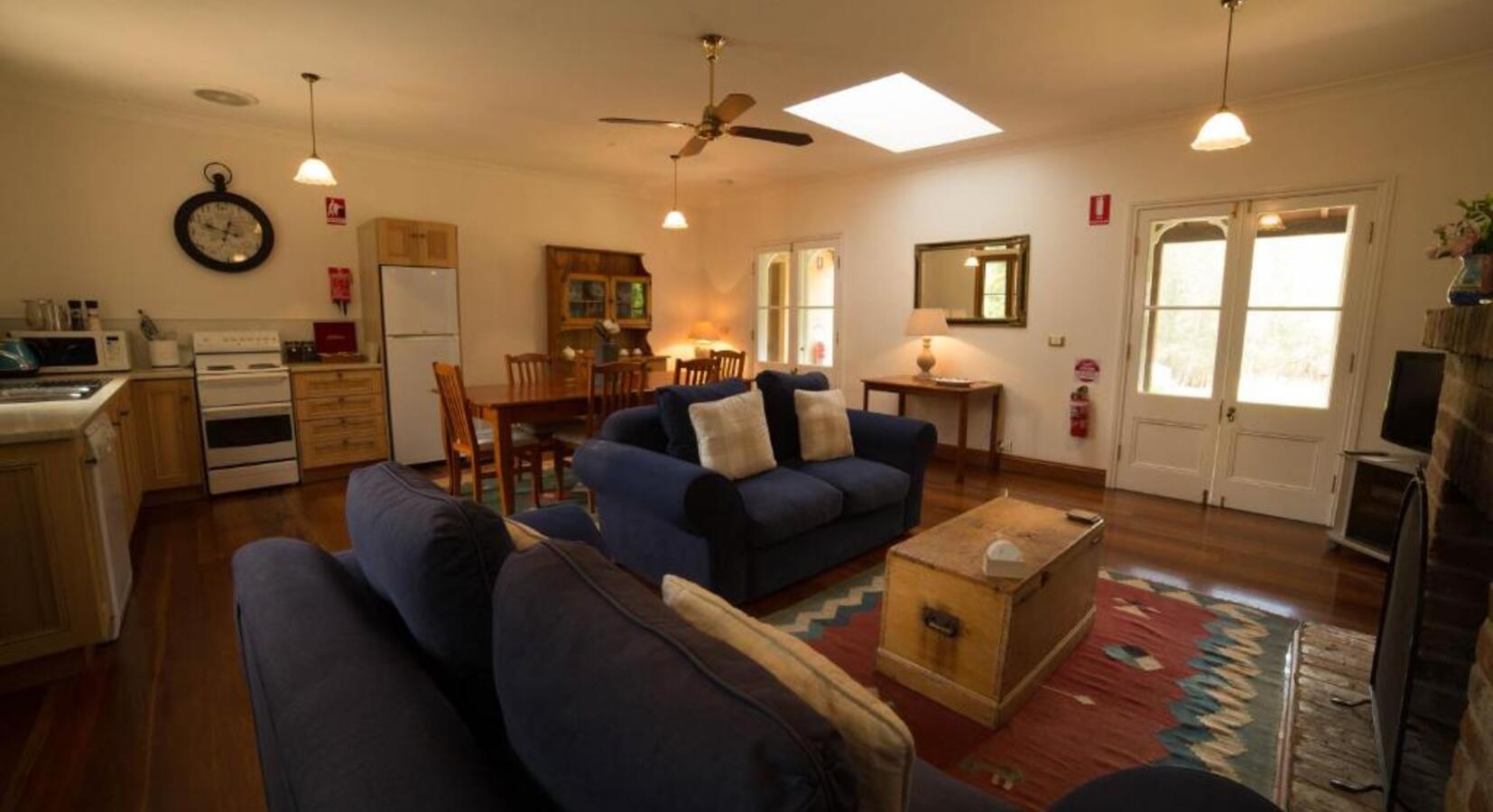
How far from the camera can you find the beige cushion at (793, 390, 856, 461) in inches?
129

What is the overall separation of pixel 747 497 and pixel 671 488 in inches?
15.9

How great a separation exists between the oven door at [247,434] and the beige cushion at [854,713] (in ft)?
15.3

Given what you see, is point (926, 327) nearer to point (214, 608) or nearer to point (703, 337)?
point (703, 337)

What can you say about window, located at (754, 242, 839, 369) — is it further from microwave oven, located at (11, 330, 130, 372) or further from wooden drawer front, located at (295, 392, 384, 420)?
microwave oven, located at (11, 330, 130, 372)

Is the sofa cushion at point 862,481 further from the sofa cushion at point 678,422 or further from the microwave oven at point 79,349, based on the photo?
the microwave oven at point 79,349

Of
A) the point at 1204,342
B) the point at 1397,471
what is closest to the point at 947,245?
the point at 1204,342

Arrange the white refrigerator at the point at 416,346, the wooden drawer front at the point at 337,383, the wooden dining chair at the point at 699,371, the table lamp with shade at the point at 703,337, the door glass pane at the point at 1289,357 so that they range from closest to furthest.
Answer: the door glass pane at the point at 1289,357 → the wooden dining chair at the point at 699,371 → the wooden drawer front at the point at 337,383 → the white refrigerator at the point at 416,346 → the table lamp with shade at the point at 703,337

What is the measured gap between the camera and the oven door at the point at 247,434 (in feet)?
13.3

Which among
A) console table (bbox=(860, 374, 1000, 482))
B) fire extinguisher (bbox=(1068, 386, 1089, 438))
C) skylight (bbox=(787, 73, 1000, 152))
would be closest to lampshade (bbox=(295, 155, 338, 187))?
skylight (bbox=(787, 73, 1000, 152))

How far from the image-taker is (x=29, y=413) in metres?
2.30

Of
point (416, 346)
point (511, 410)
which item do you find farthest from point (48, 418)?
point (416, 346)

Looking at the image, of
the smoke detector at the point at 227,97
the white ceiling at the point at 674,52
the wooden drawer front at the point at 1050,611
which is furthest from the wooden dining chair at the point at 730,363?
the smoke detector at the point at 227,97

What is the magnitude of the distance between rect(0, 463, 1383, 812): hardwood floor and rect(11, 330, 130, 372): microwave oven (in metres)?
0.95

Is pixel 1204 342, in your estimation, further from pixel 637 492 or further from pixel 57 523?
pixel 57 523
